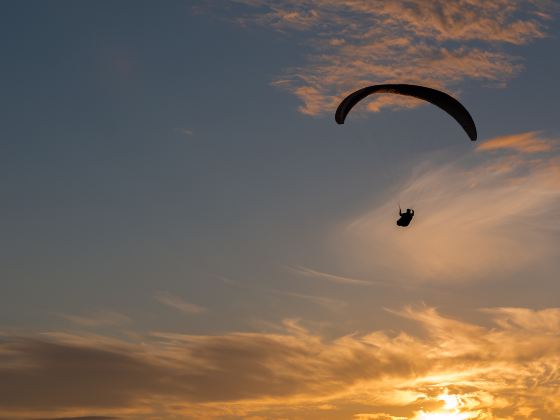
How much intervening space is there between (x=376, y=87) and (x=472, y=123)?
6.66 metres

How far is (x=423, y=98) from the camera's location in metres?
79.4

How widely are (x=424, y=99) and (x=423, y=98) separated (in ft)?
0.36

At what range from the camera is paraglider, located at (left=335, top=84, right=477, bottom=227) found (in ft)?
257

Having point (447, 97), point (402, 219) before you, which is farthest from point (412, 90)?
point (402, 219)

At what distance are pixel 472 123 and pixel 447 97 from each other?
265 cm

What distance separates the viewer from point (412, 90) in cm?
7869

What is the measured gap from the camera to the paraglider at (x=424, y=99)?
78.2 m

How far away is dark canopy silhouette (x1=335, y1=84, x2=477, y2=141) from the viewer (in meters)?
78.2

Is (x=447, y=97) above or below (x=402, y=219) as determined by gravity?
above

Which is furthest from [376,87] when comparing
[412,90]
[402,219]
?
[402,219]

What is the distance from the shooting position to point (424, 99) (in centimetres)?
7950

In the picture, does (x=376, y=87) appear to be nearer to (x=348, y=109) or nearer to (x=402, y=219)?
(x=348, y=109)

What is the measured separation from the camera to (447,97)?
256ft

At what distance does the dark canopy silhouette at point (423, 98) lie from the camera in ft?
257
